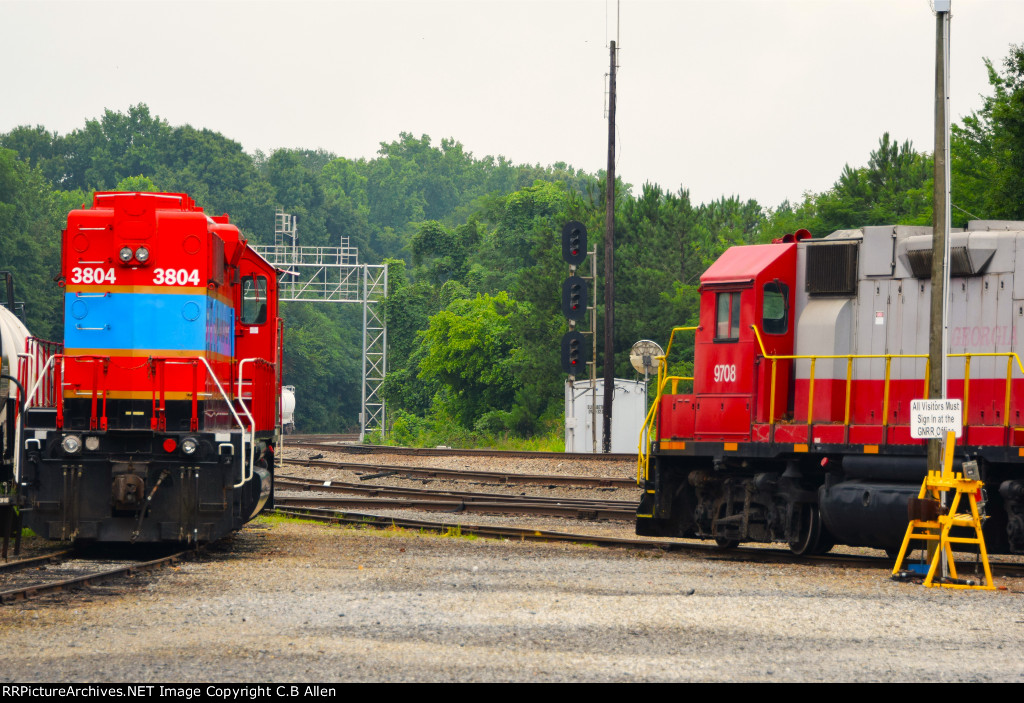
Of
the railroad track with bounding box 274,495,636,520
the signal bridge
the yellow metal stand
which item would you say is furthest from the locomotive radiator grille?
the signal bridge

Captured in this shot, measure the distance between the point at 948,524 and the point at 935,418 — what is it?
1090mm

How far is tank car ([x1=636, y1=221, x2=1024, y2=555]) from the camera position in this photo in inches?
535

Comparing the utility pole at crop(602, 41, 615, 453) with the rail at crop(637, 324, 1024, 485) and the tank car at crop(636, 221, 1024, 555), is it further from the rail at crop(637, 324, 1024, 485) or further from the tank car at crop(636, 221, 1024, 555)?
the rail at crop(637, 324, 1024, 485)

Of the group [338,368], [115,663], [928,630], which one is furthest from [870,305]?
[338,368]

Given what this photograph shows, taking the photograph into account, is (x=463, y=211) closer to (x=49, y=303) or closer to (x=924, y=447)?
(x=49, y=303)

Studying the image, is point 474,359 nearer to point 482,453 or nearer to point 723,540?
point 482,453

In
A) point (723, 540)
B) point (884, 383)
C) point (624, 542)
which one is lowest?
point (624, 542)

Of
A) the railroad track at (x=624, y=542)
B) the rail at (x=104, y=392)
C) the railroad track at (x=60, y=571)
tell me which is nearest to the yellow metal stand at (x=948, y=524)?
the railroad track at (x=624, y=542)

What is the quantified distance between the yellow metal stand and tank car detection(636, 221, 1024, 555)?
0.62 meters

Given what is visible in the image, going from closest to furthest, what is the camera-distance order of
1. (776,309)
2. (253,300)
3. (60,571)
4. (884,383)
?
(60,571), (884,383), (776,309), (253,300)

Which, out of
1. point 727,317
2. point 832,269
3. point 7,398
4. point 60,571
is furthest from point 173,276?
point 832,269

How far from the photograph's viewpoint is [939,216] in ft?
43.1

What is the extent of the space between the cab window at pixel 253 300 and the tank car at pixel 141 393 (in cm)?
88

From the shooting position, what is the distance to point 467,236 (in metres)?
79.9
